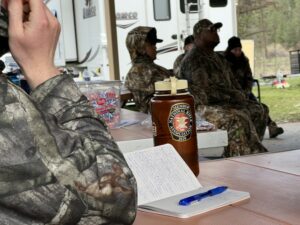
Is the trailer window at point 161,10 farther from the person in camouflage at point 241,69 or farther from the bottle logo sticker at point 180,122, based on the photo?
the bottle logo sticker at point 180,122

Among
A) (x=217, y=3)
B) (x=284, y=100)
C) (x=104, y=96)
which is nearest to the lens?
(x=104, y=96)

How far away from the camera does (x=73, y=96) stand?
0.88 m

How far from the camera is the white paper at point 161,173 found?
50.1 inches

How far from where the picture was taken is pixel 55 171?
72 centimetres

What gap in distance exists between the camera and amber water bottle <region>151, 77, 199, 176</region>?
4.41 ft

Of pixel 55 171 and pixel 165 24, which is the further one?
pixel 165 24

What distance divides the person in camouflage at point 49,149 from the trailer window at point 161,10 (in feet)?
22.4

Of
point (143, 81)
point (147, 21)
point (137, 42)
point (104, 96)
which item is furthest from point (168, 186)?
point (147, 21)

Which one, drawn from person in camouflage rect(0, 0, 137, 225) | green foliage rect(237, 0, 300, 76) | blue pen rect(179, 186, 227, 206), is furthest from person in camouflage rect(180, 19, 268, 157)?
green foliage rect(237, 0, 300, 76)

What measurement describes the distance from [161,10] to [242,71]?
167 cm

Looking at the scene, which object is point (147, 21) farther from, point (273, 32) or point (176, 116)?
point (176, 116)

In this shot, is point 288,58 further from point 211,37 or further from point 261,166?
point 261,166

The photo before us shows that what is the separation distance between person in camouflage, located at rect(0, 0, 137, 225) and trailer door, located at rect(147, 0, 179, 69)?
6749 mm

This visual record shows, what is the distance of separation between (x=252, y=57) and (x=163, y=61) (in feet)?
4.67
